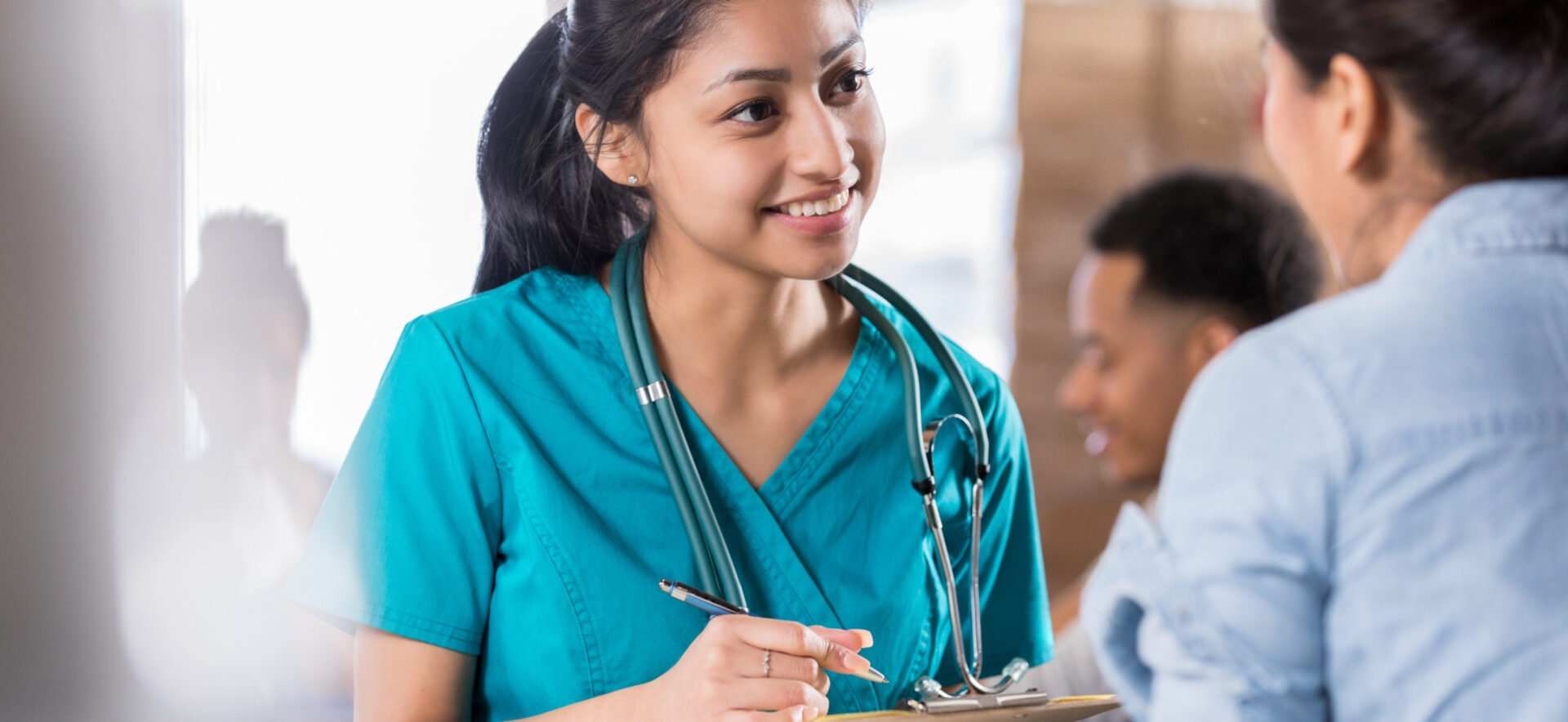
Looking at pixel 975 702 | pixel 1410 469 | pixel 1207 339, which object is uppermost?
pixel 1410 469

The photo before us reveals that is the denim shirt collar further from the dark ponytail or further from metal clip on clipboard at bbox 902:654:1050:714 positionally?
the dark ponytail

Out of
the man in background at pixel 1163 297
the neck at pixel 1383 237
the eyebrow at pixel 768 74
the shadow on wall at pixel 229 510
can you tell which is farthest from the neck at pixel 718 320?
the man in background at pixel 1163 297

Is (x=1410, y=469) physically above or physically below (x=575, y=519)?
above

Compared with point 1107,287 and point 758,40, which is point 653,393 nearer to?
point 758,40

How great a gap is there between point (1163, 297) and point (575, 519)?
78 centimetres

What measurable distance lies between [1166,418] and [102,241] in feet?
3.31

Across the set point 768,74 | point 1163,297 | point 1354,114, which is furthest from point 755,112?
point 1163,297

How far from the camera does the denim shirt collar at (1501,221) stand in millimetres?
436

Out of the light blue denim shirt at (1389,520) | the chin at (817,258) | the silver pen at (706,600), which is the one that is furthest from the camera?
the chin at (817,258)

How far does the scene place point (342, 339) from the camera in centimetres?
69

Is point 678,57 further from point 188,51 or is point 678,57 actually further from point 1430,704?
point 1430,704

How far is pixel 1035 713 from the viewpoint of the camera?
0.65 metres

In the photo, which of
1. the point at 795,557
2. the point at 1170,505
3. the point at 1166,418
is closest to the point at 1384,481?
the point at 1170,505

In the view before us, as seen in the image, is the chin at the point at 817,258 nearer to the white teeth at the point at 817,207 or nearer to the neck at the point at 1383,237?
the white teeth at the point at 817,207
